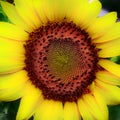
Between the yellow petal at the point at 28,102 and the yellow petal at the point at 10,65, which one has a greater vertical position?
the yellow petal at the point at 10,65

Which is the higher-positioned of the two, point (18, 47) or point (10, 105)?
point (18, 47)

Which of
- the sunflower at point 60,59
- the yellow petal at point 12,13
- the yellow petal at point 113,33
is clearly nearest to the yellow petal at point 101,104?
the sunflower at point 60,59

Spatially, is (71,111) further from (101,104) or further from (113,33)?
(113,33)

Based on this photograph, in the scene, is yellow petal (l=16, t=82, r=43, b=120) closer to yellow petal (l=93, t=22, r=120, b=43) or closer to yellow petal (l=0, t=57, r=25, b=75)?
yellow petal (l=0, t=57, r=25, b=75)

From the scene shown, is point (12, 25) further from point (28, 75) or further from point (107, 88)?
point (107, 88)

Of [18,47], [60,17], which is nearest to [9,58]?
[18,47]

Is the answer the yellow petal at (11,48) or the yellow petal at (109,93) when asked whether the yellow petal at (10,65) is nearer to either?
the yellow petal at (11,48)

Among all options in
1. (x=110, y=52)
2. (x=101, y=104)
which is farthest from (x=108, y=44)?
(x=101, y=104)
